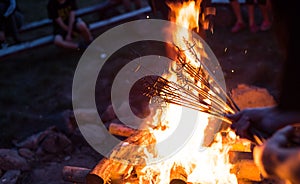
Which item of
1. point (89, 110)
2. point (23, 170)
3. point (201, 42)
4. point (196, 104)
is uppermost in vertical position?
point (201, 42)

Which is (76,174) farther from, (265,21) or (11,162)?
(265,21)

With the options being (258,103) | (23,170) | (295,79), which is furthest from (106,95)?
(295,79)

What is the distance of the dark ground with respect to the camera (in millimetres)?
5633

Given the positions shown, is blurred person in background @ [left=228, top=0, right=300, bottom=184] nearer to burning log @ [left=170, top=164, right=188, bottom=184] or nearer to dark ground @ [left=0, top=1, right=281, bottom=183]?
burning log @ [left=170, top=164, right=188, bottom=184]

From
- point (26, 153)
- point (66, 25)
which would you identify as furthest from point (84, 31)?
point (26, 153)

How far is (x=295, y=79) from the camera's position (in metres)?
2.37

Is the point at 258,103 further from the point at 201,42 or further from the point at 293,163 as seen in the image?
the point at 293,163

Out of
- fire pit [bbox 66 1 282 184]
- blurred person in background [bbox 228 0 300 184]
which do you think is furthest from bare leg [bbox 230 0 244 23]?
blurred person in background [bbox 228 0 300 184]

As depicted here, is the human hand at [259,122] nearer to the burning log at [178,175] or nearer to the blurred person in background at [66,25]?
the burning log at [178,175]

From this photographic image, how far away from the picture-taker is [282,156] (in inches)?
80.3

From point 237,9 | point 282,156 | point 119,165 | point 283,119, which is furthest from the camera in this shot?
point 237,9

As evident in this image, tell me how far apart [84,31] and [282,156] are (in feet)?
21.2

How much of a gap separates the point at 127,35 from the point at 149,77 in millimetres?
4564

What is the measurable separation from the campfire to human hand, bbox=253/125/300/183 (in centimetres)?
108
